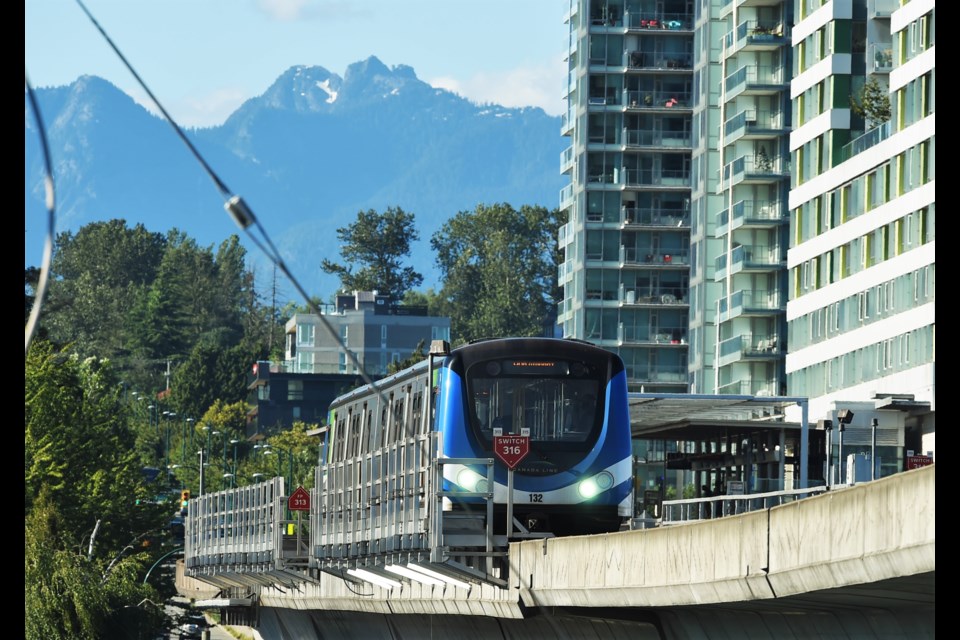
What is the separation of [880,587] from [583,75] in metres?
111

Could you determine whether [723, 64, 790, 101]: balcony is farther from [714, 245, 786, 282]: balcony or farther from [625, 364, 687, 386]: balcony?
[625, 364, 687, 386]: balcony

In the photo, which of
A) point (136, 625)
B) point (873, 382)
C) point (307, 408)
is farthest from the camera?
point (307, 408)

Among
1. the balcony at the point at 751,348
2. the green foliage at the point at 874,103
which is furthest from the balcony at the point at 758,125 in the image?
the green foliage at the point at 874,103

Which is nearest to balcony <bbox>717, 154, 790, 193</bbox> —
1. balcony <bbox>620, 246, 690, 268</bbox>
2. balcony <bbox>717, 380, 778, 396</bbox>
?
balcony <bbox>717, 380, 778, 396</bbox>

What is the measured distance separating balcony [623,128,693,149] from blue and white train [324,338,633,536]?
3751 inches

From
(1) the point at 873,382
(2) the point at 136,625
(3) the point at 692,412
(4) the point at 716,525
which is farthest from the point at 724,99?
(4) the point at 716,525

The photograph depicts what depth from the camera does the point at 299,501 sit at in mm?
44250

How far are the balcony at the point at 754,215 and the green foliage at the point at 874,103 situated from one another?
78.6 feet

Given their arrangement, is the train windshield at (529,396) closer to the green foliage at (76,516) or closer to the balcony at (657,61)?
the green foliage at (76,516)

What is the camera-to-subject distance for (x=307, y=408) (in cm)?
18612

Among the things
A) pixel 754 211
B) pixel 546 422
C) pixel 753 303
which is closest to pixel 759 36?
pixel 754 211

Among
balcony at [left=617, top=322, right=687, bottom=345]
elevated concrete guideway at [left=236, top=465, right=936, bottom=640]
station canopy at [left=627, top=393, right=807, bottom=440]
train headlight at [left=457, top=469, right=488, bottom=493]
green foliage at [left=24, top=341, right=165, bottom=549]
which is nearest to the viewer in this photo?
elevated concrete guideway at [left=236, top=465, right=936, bottom=640]

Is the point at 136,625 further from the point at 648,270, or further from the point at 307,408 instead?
the point at 307,408

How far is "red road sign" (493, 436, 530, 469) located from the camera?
96.7 feet
